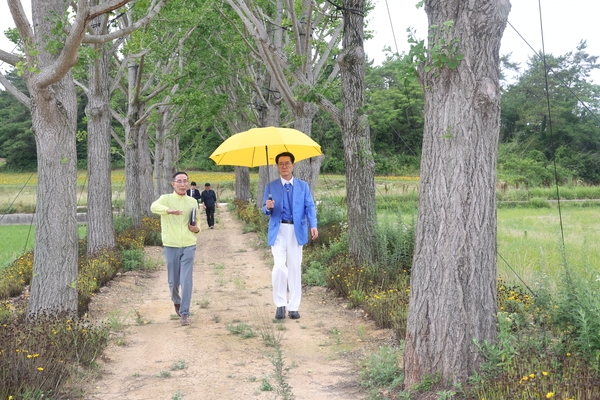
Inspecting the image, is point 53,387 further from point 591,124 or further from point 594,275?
point 591,124

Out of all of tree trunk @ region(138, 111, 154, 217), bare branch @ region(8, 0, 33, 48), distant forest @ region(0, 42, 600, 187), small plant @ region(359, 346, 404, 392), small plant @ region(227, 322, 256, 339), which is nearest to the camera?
small plant @ region(359, 346, 404, 392)

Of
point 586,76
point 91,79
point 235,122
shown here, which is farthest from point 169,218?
point 586,76

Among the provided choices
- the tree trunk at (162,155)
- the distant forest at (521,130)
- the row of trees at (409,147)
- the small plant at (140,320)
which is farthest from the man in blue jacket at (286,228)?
the distant forest at (521,130)

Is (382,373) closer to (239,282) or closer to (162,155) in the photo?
(239,282)

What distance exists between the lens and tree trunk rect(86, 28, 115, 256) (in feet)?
43.8

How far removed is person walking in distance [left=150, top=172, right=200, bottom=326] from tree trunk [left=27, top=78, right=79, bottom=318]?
3.76 feet

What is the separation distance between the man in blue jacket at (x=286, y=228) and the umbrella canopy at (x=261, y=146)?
0.26 meters

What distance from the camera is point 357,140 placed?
34.1 ft

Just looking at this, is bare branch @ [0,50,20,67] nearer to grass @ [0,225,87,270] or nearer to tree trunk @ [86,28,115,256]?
tree trunk @ [86,28,115,256]

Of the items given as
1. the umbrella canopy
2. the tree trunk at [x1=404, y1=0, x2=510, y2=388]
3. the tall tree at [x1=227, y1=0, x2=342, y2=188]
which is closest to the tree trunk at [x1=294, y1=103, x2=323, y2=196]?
the tall tree at [x1=227, y1=0, x2=342, y2=188]

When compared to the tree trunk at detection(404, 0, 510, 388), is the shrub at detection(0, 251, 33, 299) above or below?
below

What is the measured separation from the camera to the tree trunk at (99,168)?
13336 millimetres

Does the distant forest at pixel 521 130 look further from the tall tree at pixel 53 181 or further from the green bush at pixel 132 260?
the tall tree at pixel 53 181

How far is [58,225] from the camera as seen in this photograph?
738 cm
